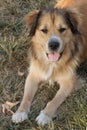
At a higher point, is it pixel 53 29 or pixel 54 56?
pixel 53 29

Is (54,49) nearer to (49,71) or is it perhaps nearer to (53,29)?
(53,29)

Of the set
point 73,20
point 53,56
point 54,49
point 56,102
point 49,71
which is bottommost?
point 56,102

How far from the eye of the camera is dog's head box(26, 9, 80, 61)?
17.2ft

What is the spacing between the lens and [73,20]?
539cm

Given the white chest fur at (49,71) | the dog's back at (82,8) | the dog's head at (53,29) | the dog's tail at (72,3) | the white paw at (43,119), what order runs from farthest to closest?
the dog's tail at (72,3) < the dog's back at (82,8) < the white chest fur at (49,71) < the dog's head at (53,29) < the white paw at (43,119)

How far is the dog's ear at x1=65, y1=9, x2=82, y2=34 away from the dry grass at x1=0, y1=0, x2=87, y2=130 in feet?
2.50

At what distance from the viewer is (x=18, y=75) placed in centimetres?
592

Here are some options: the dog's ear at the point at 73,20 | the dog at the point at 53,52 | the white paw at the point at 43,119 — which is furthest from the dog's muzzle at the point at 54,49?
the white paw at the point at 43,119

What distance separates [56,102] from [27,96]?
40cm

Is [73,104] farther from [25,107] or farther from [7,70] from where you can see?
[7,70]

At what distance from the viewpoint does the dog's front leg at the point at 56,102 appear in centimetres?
516

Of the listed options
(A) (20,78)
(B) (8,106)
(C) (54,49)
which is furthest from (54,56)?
(B) (8,106)

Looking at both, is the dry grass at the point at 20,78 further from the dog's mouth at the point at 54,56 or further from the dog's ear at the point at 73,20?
the dog's ear at the point at 73,20

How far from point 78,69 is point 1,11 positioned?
1857 millimetres
